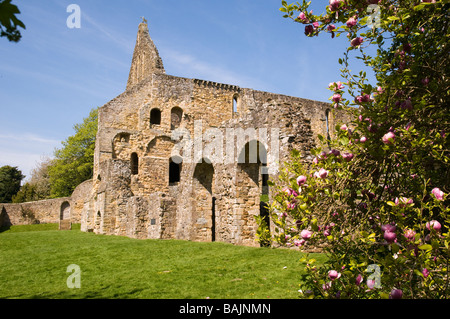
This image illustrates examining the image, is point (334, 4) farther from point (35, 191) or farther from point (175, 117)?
point (35, 191)

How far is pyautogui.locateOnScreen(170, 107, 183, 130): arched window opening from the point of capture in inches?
991

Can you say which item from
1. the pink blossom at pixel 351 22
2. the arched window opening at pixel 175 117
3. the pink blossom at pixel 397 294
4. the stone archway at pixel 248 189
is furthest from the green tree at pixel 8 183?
the pink blossom at pixel 397 294

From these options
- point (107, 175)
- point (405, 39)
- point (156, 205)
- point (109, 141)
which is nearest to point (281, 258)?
point (405, 39)

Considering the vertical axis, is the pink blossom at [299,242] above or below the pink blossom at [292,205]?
below

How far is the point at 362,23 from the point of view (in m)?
3.13

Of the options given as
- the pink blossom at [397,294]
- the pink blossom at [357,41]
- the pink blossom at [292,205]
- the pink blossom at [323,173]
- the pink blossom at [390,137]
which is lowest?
the pink blossom at [397,294]

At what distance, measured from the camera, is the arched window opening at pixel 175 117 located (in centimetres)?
2517

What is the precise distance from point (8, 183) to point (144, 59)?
28081 millimetres

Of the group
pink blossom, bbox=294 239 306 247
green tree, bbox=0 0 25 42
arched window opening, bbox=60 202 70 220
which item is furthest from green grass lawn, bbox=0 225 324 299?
arched window opening, bbox=60 202 70 220

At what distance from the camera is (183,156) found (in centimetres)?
1642

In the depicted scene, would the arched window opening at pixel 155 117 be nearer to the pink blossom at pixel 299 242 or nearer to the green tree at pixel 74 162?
the green tree at pixel 74 162

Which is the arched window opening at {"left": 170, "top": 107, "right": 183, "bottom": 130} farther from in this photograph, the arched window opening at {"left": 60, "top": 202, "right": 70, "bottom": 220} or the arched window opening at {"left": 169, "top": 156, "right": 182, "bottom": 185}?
the arched window opening at {"left": 60, "top": 202, "right": 70, "bottom": 220}

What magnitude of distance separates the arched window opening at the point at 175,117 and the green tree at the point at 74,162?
16395 mm
